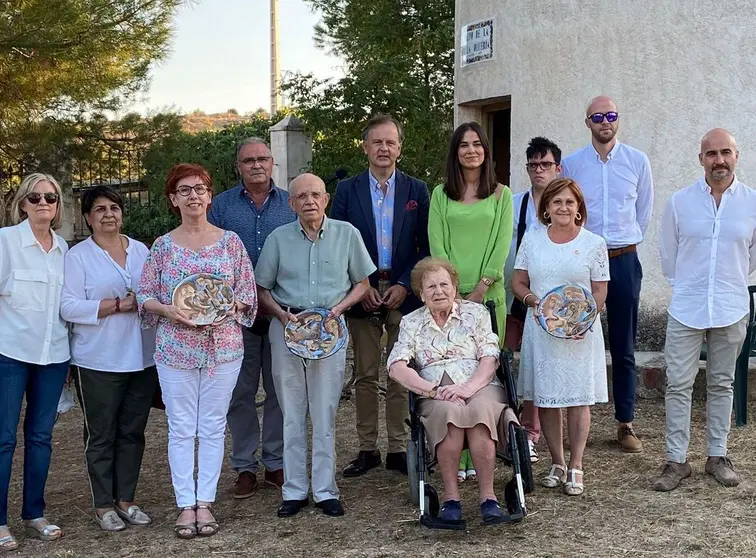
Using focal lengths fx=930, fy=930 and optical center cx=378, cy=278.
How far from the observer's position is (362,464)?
18.6ft

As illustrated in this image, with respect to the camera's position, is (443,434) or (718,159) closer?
(443,434)

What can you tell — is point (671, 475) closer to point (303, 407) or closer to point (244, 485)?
point (303, 407)

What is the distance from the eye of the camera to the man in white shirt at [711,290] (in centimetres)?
511

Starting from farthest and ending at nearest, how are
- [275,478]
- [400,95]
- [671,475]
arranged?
[400,95], [275,478], [671,475]

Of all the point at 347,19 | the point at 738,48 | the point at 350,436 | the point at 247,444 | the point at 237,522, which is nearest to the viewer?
the point at 237,522

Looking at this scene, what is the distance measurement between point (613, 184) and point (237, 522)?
3034mm

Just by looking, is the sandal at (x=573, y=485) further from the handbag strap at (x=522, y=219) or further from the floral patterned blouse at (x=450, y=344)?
the handbag strap at (x=522, y=219)

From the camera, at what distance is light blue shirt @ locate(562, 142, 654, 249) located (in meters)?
5.80

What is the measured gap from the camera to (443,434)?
15.1 feet

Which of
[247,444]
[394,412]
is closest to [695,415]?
[394,412]

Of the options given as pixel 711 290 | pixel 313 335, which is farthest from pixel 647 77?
pixel 313 335

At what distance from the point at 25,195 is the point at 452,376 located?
2361 millimetres

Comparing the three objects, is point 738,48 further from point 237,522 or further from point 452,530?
point 237,522

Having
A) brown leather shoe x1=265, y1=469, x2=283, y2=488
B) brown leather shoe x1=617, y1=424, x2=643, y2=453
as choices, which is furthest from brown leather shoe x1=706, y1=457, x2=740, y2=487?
brown leather shoe x1=265, y1=469, x2=283, y2=488
